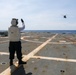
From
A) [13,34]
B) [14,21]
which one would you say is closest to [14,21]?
[14,21]

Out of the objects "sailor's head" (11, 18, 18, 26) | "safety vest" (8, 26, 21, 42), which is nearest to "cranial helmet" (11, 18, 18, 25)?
"sailor's head" (11, 18, 18, 26)

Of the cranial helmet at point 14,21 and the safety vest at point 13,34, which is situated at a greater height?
the cranial helmet at point 14,21

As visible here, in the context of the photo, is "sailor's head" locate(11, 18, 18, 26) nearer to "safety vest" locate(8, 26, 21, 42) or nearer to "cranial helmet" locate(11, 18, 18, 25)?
"cranial helmet" locate(11, 18, 18, 25)

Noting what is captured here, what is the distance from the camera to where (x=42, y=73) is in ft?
26.2

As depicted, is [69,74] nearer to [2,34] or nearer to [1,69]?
[1,69]

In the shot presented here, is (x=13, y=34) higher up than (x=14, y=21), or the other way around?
(x=14, y=21)

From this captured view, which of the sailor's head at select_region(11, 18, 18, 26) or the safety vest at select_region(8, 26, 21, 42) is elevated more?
the sailor's head at select_region(11, 18, 18, 26)

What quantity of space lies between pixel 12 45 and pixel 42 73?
2529 millimetres

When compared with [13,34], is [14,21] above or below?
above

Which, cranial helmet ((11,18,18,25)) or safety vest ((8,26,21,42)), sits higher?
cranial helmet ((11,18,18,25))

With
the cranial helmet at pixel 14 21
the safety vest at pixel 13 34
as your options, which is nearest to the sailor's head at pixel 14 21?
the cranial helmet at pixel 14 21

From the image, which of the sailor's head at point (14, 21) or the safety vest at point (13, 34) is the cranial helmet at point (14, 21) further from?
the safety vest at point (13, 34)

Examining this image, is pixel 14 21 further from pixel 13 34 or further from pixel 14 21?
pixel 13 34

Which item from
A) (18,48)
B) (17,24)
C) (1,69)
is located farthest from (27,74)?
(17,24)
